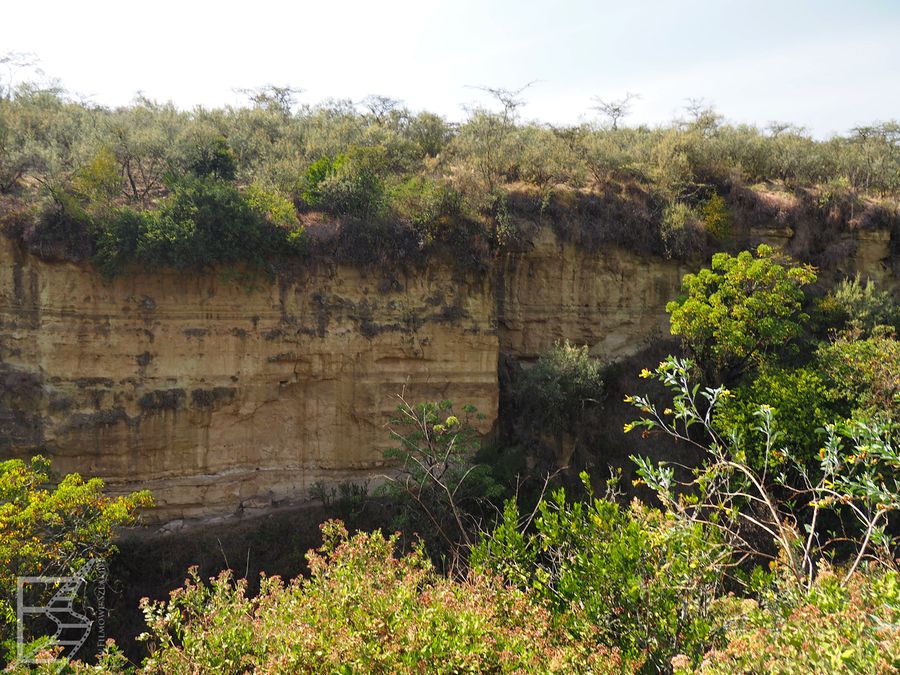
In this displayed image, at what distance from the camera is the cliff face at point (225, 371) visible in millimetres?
10938

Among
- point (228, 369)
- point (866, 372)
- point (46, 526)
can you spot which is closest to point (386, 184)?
point (228, 369)

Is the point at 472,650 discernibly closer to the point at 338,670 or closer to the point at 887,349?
the point at 338,670

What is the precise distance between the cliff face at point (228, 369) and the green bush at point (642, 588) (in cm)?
775

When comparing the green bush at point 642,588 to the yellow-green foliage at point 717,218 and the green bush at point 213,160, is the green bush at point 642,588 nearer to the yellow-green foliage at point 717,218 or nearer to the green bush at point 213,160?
the green bush at point 213,160

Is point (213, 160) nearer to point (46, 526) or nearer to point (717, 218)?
point (46, 526)

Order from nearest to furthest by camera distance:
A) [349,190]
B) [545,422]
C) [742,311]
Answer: [742,311], [349,190], [545,422]

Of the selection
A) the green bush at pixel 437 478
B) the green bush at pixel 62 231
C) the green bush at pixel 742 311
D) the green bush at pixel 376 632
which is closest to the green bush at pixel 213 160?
the green bush at pixel 62 231

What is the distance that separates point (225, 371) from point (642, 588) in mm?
9170

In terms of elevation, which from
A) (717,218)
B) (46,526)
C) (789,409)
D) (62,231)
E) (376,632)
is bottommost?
(46,526)

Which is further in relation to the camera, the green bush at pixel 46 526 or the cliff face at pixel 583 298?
the cliff face at pixel 583 298

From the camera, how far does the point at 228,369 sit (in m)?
11.9

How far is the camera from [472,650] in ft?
13.6

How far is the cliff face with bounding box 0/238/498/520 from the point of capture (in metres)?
10.9

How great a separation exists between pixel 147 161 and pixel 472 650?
12401 millimetres
